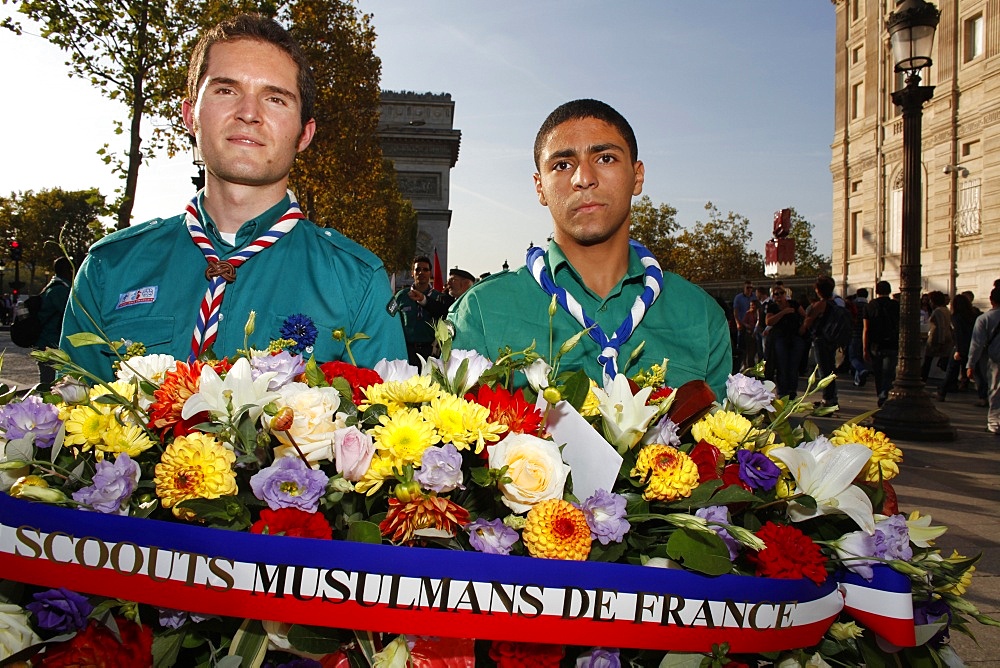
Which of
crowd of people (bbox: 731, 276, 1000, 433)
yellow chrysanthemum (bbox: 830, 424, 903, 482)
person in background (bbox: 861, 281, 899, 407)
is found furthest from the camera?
person in background (bbox: 861, 281, 899, 407)

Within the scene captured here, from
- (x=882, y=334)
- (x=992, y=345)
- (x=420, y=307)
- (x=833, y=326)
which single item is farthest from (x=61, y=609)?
(x=882, y=334)

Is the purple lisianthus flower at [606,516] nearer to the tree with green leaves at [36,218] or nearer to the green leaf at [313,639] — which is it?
the green leaf at [313,639]

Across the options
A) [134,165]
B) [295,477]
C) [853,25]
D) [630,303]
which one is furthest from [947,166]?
[295,477]

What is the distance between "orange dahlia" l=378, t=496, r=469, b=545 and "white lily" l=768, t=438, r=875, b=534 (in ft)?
1.87

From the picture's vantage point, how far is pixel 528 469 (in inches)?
46.7

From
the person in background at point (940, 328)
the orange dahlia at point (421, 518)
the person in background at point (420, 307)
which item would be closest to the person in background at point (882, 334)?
the person in background at point (940, 328)

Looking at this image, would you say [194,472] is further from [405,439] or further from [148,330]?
[148,330]

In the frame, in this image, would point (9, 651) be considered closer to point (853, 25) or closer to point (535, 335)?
point (535, 335)

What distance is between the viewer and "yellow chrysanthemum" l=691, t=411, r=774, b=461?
142 centimetres

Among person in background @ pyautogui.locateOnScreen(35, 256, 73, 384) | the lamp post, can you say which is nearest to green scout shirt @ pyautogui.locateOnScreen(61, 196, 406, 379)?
person in background @ pyautogui.locateOnScreen(35, 256, 73, 384)

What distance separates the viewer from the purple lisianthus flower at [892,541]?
4.20ft

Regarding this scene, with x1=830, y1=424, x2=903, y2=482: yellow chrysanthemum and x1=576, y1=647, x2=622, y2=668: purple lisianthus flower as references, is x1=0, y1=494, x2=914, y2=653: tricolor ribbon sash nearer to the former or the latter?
x1=576, y1=647, x2=622, y2=668: purple lisianthus flower

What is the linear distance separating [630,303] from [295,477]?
6.31 feet

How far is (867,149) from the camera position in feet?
132
